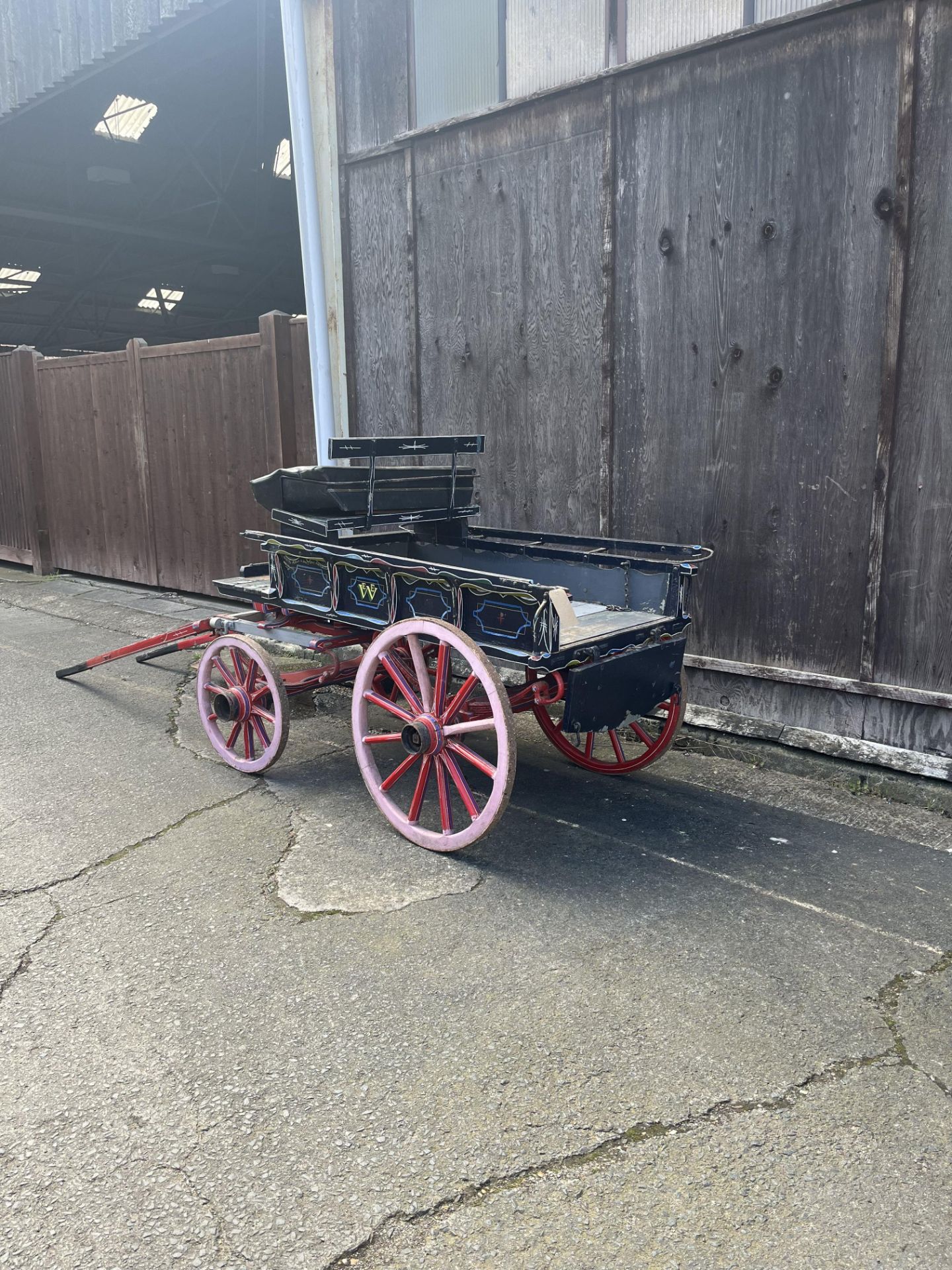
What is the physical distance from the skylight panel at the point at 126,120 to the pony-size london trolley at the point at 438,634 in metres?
11.7

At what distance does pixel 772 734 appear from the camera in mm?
5117

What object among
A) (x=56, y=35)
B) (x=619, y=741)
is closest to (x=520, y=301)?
(x=619, y=741)

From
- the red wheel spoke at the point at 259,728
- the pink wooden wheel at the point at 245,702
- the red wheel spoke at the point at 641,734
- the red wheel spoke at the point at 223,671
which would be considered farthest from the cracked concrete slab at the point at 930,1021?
the red wheel spoke at the point at 223,671

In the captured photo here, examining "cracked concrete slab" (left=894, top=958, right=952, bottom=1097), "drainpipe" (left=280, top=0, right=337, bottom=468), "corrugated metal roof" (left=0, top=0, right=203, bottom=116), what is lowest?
"cracked concrete slab" (left=894, top=958, right=952, bottom=1097)

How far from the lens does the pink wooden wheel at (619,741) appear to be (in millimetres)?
4539

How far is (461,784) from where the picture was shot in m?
3.84

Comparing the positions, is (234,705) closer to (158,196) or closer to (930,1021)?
(930,1021)

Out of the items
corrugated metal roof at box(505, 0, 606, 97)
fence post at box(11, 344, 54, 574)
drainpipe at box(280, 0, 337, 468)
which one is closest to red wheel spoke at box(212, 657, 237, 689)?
drainpipe at box(280, 0, 337, 468)

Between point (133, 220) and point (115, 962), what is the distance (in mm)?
17184

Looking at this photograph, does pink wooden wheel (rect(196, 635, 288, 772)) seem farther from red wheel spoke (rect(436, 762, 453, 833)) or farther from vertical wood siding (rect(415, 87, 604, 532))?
vertical wood siding (rect(415, 87, 604, 532))

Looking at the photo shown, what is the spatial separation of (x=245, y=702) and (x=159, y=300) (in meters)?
20.2

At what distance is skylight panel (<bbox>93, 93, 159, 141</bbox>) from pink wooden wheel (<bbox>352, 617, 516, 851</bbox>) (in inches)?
504

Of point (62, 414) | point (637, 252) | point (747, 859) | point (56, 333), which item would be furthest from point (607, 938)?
point (56, 333)

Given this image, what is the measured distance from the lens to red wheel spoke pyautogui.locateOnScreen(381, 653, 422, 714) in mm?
4035
